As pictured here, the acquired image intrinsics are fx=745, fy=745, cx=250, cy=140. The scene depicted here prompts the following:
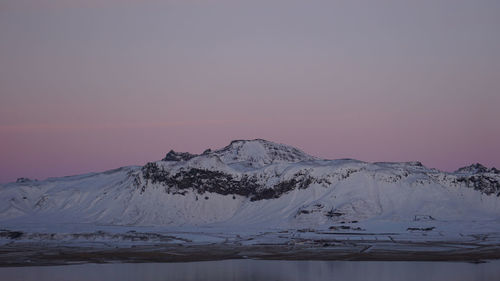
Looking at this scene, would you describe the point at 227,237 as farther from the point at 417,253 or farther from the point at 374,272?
the point at 374,272

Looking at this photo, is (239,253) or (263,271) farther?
(239,253)

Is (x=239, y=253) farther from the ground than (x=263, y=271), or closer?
farther from the ground

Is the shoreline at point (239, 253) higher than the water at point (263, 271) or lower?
higher

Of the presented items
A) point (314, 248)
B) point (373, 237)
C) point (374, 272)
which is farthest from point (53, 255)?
point (373, 237)

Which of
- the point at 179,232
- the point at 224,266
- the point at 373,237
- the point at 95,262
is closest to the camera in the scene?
the point at 224,266

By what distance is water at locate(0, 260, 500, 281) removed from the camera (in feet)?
329

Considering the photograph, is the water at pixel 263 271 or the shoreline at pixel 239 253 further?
the shoreline at pixel 239 253

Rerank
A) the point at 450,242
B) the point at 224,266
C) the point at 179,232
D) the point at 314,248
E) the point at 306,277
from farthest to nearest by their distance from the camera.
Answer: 1. the point at 179,232
2. the point at 450,242
3. the point at 314,248
4. the point at 224,266
5. the point at 306,277

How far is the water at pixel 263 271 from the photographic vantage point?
329 ft

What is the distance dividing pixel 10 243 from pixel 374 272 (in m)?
94.1

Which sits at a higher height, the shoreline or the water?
the shoreline

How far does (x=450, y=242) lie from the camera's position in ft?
517

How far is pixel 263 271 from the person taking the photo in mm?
107188

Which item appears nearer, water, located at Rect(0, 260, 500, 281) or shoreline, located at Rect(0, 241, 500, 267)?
water, located at Rect(0, 260, 500, 281)
